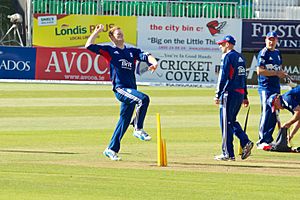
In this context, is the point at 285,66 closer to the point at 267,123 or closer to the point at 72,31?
the point at 72,31

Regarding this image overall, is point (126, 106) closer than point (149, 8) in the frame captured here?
Yes

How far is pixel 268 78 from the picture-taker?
1659 cm

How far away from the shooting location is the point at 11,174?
1259cm

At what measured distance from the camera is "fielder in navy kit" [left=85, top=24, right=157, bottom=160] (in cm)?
1438

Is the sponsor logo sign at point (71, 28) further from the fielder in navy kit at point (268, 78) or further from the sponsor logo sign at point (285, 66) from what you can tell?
the fielder in navy kit at point (268, 78)

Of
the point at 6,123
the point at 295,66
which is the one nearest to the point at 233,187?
the point at 6,123

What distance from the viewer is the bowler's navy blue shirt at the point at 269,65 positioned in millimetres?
16422

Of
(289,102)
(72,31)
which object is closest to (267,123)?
(289,102)

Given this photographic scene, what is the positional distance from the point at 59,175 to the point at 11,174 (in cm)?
60

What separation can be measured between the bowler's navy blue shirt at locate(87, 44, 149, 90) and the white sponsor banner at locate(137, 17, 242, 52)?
18658 millimetres

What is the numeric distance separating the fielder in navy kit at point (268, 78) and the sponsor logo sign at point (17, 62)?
53.9 ft

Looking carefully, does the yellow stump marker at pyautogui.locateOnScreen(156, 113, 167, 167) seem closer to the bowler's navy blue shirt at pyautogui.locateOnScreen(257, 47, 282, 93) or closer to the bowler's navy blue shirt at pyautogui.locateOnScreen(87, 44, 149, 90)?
the bowler's navy blue shirt at pyautogui.locateOnScreen(87, 44, 149, 90)

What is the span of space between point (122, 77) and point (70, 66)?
58.9ft

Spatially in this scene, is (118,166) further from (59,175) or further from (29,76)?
(29,76)
